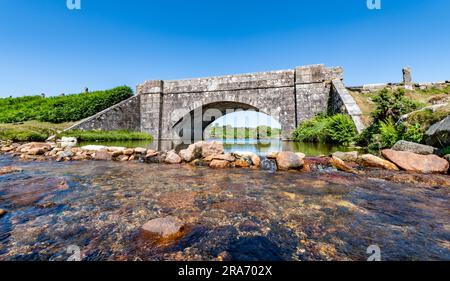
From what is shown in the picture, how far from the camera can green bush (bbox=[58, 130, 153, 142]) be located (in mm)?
13109

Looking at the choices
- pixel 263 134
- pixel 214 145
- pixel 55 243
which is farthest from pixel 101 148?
pixel 263 134

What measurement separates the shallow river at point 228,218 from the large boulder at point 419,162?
1.14 meters

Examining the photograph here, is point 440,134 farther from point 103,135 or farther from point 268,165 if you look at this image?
point 103,135

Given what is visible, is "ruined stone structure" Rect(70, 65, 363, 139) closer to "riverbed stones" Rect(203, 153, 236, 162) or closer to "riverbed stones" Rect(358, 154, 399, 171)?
"riverbed stones" Rect(358, 154, 399, 171)

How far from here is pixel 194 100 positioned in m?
16.1

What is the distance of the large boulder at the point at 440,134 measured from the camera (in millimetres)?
4691

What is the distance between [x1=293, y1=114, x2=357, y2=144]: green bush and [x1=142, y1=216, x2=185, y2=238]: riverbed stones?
8.66m

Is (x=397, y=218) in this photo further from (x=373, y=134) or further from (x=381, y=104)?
(x=381, y=104)

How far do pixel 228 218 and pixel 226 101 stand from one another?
44.1 feet

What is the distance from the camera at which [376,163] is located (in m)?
4.83

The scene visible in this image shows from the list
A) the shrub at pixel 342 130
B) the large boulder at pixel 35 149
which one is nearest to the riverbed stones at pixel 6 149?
the large boulder at pixel 35 149

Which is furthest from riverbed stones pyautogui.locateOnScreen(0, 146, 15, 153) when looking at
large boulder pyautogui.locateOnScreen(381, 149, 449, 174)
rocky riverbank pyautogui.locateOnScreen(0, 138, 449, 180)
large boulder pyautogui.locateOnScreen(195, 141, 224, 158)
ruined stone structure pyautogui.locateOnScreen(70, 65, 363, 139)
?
large boulder pyautogui.locateOnScreen(381, 149, 449, 174)

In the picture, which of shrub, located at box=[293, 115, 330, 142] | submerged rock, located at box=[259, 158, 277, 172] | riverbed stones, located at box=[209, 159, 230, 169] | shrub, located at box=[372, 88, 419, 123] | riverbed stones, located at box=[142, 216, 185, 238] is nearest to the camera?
riverbed stones, located at box=[142, 216, 185, 238]

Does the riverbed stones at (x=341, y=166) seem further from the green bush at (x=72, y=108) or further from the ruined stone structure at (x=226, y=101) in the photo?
the green bush at (x=72, y=108)
